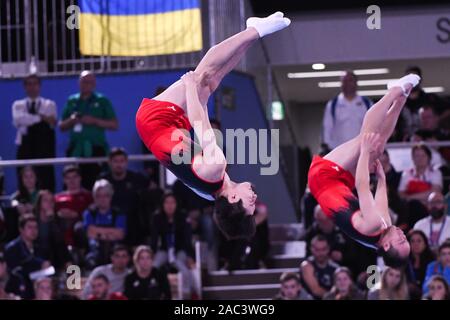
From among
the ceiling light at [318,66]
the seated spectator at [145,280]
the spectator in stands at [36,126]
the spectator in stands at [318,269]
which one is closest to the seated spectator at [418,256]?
the spectator in stands at [318,269]

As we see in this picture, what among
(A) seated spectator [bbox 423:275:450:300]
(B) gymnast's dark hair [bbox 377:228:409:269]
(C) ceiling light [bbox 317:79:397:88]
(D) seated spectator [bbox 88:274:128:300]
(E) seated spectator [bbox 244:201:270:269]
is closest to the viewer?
(B) gymnast's dark hair [bbox 377:228:409:269]

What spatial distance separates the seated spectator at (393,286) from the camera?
1013 cm

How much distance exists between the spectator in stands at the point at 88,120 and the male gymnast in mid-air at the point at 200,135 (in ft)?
11.0

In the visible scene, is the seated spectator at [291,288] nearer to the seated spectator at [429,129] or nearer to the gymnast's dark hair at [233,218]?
the seated spectator at [429,129]

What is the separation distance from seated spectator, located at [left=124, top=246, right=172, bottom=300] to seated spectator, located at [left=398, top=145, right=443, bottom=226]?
6.64 ft

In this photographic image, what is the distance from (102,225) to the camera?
37.0 ft

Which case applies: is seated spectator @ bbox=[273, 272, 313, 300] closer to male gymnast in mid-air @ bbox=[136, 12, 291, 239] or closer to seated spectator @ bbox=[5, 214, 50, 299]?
seated spectator @ bbox=[5, 214, 50, 299]

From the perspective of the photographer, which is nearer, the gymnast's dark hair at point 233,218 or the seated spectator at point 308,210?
the gymnast's dark hair at point 233,218

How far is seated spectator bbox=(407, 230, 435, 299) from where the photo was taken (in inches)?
416

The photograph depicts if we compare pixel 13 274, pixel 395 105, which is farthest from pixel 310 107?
pixel 395 105

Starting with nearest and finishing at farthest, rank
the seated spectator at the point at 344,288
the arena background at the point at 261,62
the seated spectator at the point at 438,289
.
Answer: the seated spectator at the point at 438,289 < the seated spectator at the point at 344,288 < the arena background at the point at 261,62

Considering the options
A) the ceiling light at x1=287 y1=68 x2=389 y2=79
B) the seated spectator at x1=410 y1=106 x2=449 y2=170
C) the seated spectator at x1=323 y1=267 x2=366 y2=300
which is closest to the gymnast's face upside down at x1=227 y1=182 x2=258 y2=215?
the seated spectator at x1=323 y1=267 x2=366 y2=300

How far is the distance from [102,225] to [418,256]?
253cm

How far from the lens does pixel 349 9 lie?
508 inches
